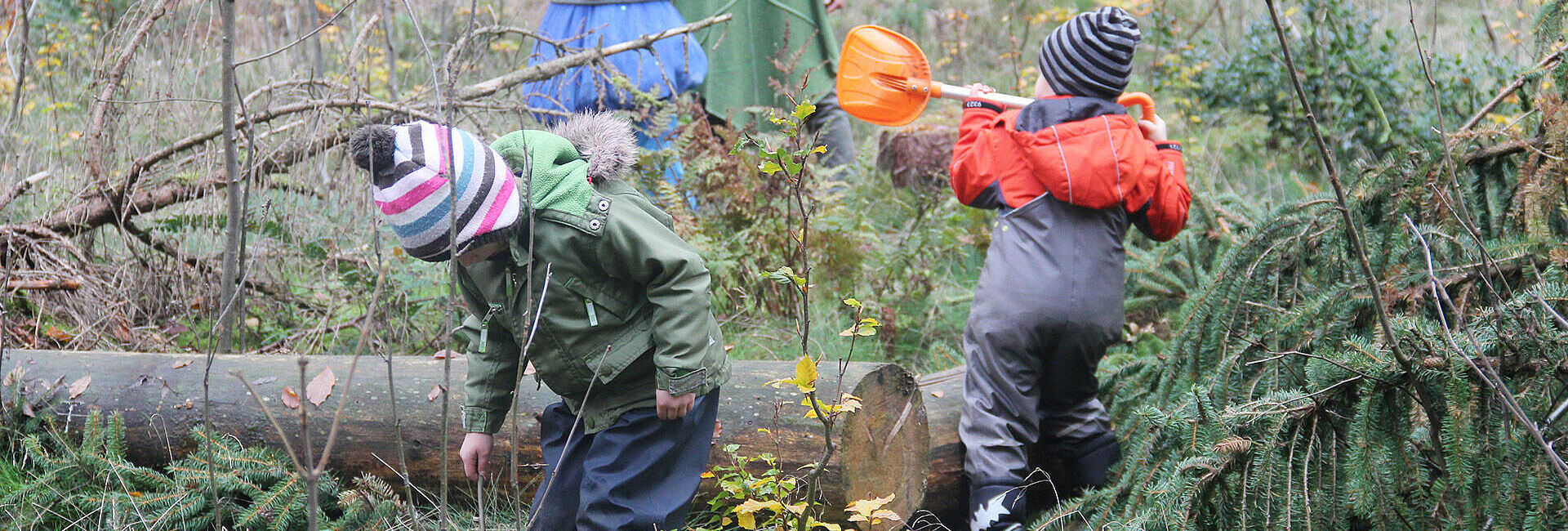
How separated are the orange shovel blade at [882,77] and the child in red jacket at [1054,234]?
15.0 inches

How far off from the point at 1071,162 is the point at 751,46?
3.38 m

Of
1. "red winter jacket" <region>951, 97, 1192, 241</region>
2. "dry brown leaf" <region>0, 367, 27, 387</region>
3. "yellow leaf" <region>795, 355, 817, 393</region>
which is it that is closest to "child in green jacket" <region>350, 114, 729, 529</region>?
"yellow leaf" <region>795, 355, 817, 393</region>

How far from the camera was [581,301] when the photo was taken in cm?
252

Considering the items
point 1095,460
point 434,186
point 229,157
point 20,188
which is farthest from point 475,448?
point 20,188

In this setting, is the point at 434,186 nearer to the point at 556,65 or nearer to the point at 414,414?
the point at 414,414

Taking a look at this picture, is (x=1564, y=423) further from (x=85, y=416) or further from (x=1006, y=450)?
(x=85, y=416)

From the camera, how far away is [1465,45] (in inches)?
328

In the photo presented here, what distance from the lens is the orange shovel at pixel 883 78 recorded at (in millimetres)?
3580

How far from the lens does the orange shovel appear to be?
11.7ft

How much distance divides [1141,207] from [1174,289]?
1.13 m

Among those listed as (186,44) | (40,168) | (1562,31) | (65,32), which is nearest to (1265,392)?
(1562,31)

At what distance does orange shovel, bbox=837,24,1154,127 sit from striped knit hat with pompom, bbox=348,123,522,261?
1557 mm

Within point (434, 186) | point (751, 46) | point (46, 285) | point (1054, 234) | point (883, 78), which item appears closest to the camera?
point (434, 186)

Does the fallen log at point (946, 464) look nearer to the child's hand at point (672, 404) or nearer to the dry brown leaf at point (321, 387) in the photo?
the child's hand at point (672, 404)
